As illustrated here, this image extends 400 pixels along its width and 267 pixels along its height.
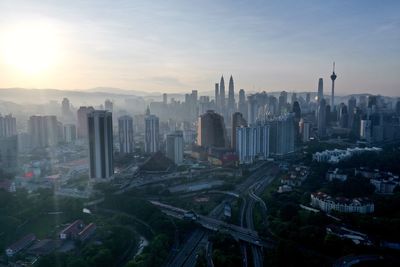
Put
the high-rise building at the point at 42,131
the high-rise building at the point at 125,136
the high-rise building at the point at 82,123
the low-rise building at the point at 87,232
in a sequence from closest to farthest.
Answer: the low-rise building at the point at 87,232
the high-rise building at the point at 125,136
the high-rise building at the point at 42,131
the high-rise building at the point at 82,123

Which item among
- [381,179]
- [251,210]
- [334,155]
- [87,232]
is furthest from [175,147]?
[381,179]

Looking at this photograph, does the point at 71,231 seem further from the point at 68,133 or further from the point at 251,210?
the point at 68,133

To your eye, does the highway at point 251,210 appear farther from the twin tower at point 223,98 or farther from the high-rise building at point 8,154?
the twin tower at point 223,98

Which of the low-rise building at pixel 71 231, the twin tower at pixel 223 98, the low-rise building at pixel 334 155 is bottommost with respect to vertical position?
the low-rise building at pixel 71 231

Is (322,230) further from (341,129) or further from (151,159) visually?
(341,129)

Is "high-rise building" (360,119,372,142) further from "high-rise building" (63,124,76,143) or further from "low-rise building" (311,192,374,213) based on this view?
"high-rise building" (63,124,76,143)

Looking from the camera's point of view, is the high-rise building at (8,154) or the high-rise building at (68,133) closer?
the high-rise building at (8,154)

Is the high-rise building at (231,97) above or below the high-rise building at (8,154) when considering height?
above

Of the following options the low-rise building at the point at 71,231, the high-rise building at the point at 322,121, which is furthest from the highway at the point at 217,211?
the high-rise building at the point at 322,121
